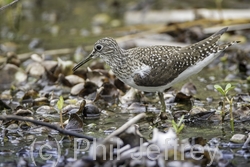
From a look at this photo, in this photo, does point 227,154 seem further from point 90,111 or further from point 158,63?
point 90,111

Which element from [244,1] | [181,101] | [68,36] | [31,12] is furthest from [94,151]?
[31,12]

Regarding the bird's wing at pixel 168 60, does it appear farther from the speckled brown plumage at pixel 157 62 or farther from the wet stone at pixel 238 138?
the wet stone at pixel 238 138

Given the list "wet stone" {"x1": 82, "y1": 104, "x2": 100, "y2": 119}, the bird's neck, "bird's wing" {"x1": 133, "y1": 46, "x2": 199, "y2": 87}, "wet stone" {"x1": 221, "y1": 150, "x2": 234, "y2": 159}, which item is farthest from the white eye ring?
"wet stone" {"x1": 221, "y1": 150, "x2": 234, "y2": 159}

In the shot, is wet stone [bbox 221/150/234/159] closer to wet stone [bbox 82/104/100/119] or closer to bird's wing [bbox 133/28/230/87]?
bird's wing [bbox 133/28/230/87]

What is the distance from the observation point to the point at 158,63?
25.9ft

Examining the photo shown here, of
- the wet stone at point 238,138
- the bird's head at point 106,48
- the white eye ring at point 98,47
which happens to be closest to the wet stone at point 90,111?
the bird's head at point 106,48

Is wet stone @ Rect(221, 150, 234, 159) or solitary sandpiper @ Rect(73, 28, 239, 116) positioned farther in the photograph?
solitary sandpiper @ Rect(73, 28, 239, 116)

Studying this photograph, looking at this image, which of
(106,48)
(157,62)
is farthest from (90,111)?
(157,62)

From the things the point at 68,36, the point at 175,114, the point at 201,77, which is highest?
the point at 68,36

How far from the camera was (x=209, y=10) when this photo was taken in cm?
1412

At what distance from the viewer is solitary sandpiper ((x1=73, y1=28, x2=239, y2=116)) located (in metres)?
7.81

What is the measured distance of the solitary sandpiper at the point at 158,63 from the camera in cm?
781

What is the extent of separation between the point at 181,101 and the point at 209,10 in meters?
6.25

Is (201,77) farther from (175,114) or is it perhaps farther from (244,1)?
(244,1)
